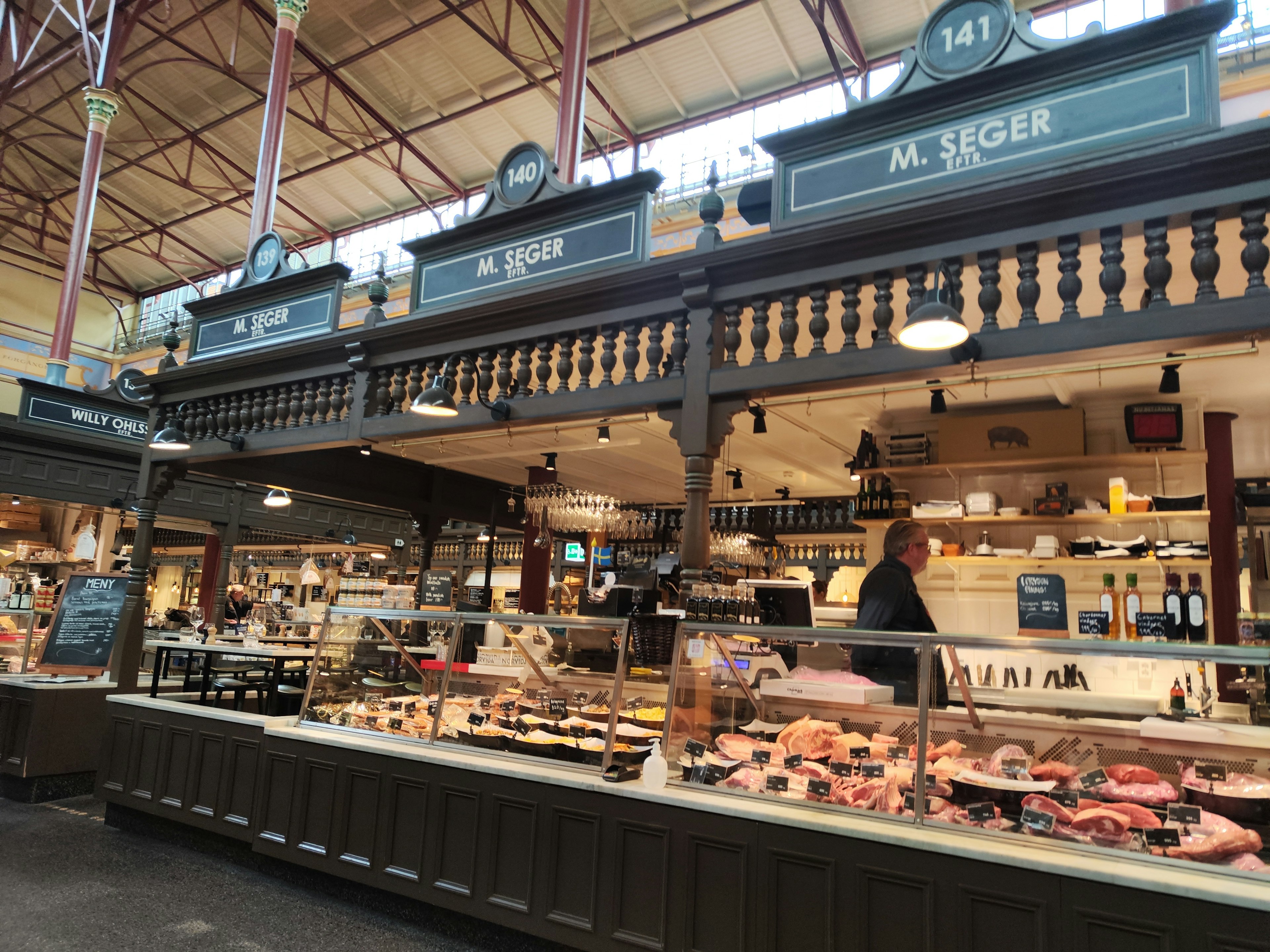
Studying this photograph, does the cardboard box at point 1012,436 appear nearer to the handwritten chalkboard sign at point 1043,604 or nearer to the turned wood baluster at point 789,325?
the handwritten chalkboard sign at point 1043,604

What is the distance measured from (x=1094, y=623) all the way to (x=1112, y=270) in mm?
3010

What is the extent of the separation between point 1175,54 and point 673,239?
6.05 metres

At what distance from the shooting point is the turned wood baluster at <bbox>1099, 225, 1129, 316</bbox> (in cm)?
292

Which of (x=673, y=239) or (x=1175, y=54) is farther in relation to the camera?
(x=673, y=239)

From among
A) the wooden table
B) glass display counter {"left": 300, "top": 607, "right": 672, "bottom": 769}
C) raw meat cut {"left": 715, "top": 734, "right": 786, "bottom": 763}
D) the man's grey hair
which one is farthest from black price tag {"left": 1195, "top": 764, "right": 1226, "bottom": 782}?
the wooden table

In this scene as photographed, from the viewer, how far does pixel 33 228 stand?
62.1 feet

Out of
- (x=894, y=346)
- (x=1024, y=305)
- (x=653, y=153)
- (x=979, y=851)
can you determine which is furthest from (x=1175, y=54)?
(x=653, y=153)

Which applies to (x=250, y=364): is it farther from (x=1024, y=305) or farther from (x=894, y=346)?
(x=1024, y=305)

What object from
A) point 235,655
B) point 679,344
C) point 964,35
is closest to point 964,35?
point 964,35

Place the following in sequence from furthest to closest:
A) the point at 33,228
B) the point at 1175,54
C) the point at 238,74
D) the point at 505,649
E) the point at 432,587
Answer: the point at 33,228
the point at 238,74
the point at 432,587
the point at 505,649
the point at 1175,54

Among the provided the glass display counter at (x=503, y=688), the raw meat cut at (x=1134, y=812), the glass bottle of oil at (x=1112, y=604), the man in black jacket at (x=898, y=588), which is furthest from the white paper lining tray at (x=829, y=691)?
the glass bottle of oil at (x=1112, y=604)

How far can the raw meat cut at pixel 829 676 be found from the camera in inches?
125

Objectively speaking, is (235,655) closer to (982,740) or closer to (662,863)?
(662,863)

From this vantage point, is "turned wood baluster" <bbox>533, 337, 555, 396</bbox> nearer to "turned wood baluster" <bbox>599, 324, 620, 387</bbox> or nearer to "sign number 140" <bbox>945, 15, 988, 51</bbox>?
"turned wood baluster" <bbox>599, 324, 620, 387</bbox>
